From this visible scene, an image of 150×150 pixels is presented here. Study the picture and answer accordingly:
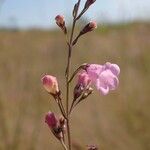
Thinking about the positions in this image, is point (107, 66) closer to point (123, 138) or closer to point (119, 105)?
point (123, 138)

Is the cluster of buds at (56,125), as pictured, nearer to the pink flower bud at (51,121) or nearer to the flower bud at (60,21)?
the pink flower bud at (51,121)

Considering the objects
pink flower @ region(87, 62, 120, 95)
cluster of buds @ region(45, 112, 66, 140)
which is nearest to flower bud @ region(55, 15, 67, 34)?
pink flower @ region(87, 62, 120, 95)

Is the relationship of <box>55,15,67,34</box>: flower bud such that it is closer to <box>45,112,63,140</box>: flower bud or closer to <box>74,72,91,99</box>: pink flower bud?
<box>74,72,91,99</box>: pink flower bud

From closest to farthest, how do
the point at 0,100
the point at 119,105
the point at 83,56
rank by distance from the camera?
the point at 0,100, the point at 119,105, the point at 83,56

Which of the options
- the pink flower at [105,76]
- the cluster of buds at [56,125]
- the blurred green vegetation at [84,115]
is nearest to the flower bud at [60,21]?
the pink flower at [105,76]

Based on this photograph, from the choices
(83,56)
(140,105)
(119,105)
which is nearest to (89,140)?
(119,105)

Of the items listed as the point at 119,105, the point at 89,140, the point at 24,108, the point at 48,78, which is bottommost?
the point at 89,140

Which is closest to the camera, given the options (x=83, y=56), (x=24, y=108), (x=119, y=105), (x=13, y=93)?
(x=24, y=108)

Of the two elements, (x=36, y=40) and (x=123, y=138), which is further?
(x=36, y=40)
